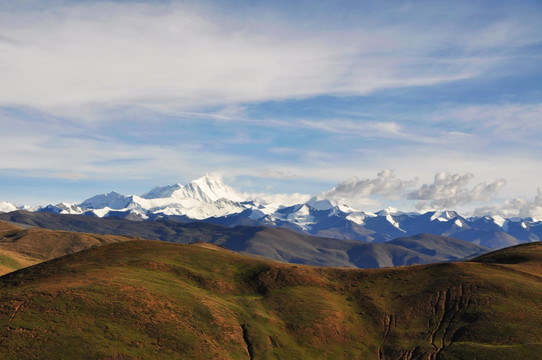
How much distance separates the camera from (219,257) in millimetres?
163000

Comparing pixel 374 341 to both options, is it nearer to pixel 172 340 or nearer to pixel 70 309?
pixel 172 340

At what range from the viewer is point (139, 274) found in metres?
133

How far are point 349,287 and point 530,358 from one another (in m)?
53.1

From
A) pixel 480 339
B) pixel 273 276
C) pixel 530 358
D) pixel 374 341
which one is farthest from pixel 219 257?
pixel 530 358

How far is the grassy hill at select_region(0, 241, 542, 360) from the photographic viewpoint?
98.4 metres

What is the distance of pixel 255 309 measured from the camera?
417 feet

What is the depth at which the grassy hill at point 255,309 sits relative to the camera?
323 feet

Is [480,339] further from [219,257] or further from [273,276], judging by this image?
[219,257]

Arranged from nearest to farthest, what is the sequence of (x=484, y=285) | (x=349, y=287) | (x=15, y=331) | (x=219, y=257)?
(x=15, y=331), (x=484, y=285), (x=349, y=287), (x=219, y=257)

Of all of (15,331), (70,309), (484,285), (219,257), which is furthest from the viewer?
(219,257)

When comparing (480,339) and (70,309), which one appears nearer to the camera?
(70,309)

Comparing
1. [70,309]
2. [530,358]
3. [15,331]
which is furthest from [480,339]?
[15,331]

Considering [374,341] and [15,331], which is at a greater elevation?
[15,331]

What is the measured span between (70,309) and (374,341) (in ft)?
229
